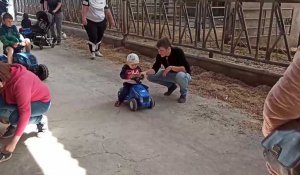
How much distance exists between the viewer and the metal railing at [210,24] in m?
5.88

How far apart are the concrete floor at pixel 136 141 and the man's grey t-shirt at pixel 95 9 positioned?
2588mm

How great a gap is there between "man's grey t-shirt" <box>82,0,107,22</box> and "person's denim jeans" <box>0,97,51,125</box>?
13.4ft

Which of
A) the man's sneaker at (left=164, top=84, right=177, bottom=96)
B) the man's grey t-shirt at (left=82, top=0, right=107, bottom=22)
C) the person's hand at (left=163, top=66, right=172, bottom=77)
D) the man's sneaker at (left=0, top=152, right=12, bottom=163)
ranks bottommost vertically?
the man's sneaker at (left=0, top=152, right=12, bottom=163)

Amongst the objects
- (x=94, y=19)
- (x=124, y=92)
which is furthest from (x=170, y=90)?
(x=94, y=19)

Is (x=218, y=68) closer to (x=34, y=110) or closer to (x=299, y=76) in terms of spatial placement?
(x=34, y=110)

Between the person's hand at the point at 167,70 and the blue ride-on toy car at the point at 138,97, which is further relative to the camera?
the person's hand at the point at 167,70

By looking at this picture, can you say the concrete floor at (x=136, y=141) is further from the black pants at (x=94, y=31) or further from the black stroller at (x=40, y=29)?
the black stroller at (x=40, y=29)

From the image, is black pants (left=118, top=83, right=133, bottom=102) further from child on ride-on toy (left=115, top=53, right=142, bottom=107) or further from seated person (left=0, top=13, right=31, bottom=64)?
seated person (left=0, top=13, right=31, bottom=64)

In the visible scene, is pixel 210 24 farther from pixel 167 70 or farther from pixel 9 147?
pixel 9 147

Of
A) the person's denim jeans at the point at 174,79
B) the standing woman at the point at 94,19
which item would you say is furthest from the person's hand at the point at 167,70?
the standing woman at the point at 94,19

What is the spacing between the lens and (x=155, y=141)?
3.48 m

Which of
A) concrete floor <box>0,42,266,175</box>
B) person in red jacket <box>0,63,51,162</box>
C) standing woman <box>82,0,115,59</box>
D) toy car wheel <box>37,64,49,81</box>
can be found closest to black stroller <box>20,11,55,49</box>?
standing woman <box>82,0,115,59</box>

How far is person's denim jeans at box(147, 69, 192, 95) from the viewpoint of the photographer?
4.55 meters

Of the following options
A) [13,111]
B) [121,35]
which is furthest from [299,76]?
[121,35]
